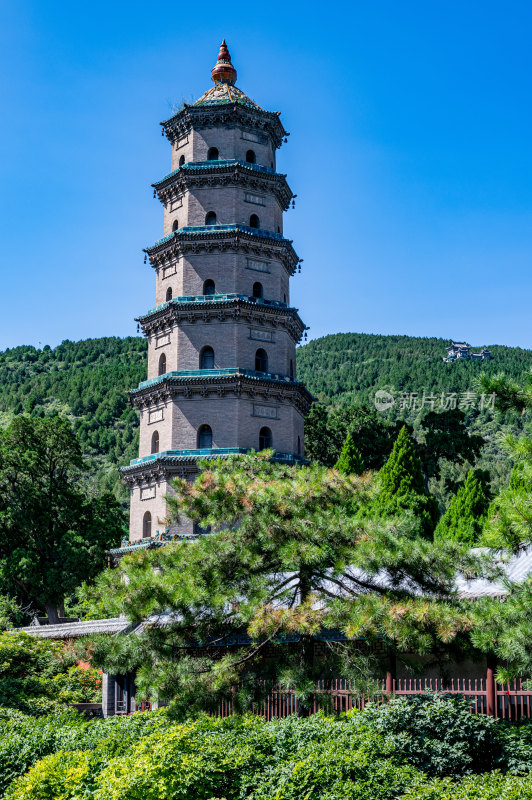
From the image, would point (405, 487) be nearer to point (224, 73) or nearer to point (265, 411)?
point (265, 411)

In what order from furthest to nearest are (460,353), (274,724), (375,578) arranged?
1. (460,353)
2. (375,578)
3. (274,724)

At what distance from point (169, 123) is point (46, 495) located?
18.3 m

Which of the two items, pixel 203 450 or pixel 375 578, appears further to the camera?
pixel 203 450

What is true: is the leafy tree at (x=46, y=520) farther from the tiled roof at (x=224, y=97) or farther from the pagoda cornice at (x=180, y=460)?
the tiled roof at (x=224, y=97)

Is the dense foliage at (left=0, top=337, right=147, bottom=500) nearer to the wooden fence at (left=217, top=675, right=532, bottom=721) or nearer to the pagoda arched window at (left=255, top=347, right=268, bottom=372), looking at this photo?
the pagoda arched window at (left=255, top=347, right=268, bottom=372)

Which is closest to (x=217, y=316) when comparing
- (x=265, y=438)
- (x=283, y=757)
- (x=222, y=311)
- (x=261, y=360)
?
(x=222, y=311)

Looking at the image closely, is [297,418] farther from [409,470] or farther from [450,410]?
[450,410]

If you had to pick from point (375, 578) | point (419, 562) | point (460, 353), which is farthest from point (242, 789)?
point (460, 353)

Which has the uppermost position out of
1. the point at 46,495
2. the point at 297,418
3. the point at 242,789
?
the point at 297,418

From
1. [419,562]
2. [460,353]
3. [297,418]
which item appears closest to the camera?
[419,562]

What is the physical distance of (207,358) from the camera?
3262 centimetres

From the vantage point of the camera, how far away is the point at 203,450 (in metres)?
30.8

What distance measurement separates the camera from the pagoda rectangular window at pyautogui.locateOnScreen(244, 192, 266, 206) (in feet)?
112

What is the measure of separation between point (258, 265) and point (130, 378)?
90.9 m
